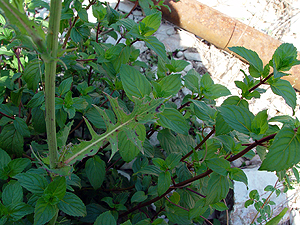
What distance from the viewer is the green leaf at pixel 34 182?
113 cm

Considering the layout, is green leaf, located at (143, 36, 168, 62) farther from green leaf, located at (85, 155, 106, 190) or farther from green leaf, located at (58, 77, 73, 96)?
green leaf, located at (85, 155, 106, 190)

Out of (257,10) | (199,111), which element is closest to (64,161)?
(199,111)

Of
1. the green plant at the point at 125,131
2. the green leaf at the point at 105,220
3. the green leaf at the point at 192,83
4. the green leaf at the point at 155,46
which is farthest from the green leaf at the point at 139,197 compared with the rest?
the green leaf at the point at 155,46

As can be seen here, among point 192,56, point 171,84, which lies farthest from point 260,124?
point 192,56

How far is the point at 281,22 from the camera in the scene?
451cm

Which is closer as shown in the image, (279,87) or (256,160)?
(279,87)

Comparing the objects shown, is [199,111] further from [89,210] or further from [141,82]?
[89,210]

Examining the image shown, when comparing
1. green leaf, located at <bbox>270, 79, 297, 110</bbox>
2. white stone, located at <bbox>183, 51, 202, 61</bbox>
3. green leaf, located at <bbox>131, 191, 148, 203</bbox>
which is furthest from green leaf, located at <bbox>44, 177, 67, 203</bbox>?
white stone, located at <bbox>183, 51, 202, 61</bbox>

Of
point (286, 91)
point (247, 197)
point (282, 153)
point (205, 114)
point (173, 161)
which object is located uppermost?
point (286, 91)

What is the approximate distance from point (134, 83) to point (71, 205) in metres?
0.70

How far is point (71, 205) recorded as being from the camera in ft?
3.85

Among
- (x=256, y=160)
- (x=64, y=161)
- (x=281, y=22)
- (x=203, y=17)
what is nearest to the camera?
(x=64, y=161)

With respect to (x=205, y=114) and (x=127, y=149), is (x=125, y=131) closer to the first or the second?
(x=127, y=149)

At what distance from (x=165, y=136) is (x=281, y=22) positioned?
13.8 feet
